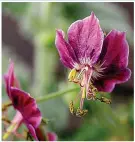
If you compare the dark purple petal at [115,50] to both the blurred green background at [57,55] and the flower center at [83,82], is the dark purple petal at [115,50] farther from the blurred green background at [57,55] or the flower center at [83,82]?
the blurred green background at [57,55]

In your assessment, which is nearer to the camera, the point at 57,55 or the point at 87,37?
the point at 87,37

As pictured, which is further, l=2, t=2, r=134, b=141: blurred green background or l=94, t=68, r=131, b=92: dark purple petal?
l=2, t=2, r=134, b=141: blurred green background

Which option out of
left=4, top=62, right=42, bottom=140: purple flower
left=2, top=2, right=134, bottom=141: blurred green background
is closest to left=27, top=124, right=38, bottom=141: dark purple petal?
left=4, top=62, right=42, bottom=140: purple flower

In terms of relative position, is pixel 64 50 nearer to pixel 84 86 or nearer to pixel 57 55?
pixel 84 86

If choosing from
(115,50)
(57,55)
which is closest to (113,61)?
(115,50)

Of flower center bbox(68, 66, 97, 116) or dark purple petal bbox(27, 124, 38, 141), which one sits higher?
flower center bbox(68, 66, 97, 116)

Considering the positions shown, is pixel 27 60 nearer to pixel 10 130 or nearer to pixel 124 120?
pixel 124 120

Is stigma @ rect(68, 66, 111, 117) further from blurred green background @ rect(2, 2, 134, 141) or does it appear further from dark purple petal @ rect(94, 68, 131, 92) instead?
blurred green background @ rect(2, 2, 134, 141)

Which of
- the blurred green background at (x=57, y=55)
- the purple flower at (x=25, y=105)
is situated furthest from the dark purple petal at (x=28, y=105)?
the blurred green background at (x=57, y=55)
